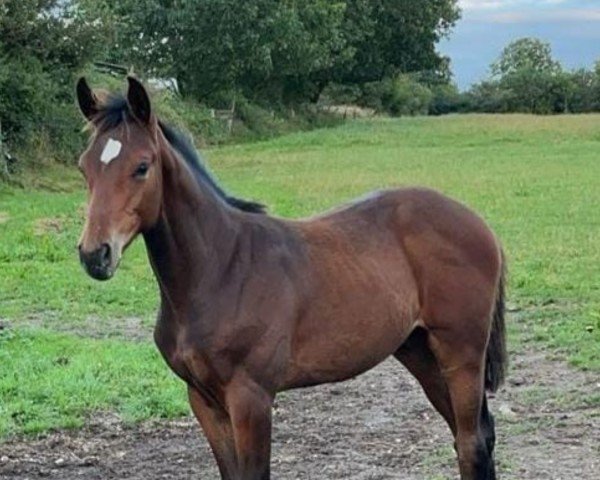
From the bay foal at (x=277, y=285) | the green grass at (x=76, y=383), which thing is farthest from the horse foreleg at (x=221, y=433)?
the green grass at (x=76, y=383)

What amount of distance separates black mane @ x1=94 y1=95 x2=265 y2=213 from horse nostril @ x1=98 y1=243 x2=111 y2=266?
0.43m

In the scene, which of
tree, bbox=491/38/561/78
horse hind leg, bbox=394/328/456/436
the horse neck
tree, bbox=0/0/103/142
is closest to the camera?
the horse neck

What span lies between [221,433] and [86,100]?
4.17 feet

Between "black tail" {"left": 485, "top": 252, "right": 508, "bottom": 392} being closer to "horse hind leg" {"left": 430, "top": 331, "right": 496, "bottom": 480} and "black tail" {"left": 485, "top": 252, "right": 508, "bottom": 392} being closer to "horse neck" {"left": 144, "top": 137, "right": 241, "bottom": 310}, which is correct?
"horse hind leg" {"left": 430, "top": 331, "right": 496, "bottom": 480}

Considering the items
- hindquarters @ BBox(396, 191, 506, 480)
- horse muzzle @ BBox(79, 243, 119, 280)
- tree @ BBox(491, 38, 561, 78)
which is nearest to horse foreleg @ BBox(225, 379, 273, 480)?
horse muzzle @ BBox(79, 243, 119, 280)

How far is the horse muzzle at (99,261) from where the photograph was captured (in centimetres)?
320

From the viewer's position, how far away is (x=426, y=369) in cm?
445

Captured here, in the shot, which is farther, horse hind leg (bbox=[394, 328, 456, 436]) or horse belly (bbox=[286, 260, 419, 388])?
horse hind leg (bbox=[394, 328, 456, 436])

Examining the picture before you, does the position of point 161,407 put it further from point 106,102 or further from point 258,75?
point 258,75

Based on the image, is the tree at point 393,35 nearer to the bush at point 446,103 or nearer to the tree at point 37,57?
the bush at point 446,103

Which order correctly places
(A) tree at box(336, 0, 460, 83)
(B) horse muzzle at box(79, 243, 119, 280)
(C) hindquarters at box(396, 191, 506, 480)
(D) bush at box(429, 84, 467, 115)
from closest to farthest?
1. (B) horse muzzle at box(79, 243, 119, 280)
2. (C) hindquarters at box(396, 191, 506, 480)
3. (A) tree at box(336, 0, 460, 83)
4. (D) bush at box(429, 84, 467, 115)

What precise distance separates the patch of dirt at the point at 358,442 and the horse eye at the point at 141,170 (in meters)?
2.00

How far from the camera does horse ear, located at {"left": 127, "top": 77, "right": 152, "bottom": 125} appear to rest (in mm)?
3338

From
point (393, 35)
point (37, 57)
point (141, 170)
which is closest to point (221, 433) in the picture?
point (141, 170)
